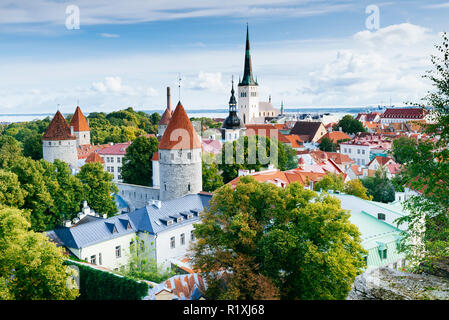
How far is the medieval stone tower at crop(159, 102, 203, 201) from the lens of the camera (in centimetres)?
2508

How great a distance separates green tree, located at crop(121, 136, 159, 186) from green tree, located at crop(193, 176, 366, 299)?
2020cm

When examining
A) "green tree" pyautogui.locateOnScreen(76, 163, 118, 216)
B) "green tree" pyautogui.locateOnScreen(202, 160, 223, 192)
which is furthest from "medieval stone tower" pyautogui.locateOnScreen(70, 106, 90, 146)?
"green tree" pyautogui.locateOnScreen(76, 163, 118, 216)

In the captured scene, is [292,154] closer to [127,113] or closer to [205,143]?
[205,143]

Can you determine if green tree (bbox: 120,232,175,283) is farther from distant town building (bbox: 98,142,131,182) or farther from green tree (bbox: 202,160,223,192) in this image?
distant town building (bbox: 98,142,131,182)

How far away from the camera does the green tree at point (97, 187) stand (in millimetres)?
24766

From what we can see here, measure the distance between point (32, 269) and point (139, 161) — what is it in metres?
22.0

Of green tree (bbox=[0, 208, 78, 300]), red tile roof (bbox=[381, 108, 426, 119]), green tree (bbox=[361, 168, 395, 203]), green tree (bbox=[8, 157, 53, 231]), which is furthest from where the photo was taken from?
red tile roof (bbox=[381, 108, 426, 119])

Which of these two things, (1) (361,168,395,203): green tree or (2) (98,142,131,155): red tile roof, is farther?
(2) (98,142,131,155): red tile roof

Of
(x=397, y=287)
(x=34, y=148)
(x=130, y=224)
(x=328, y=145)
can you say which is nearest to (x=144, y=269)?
(x=130, y=224)
